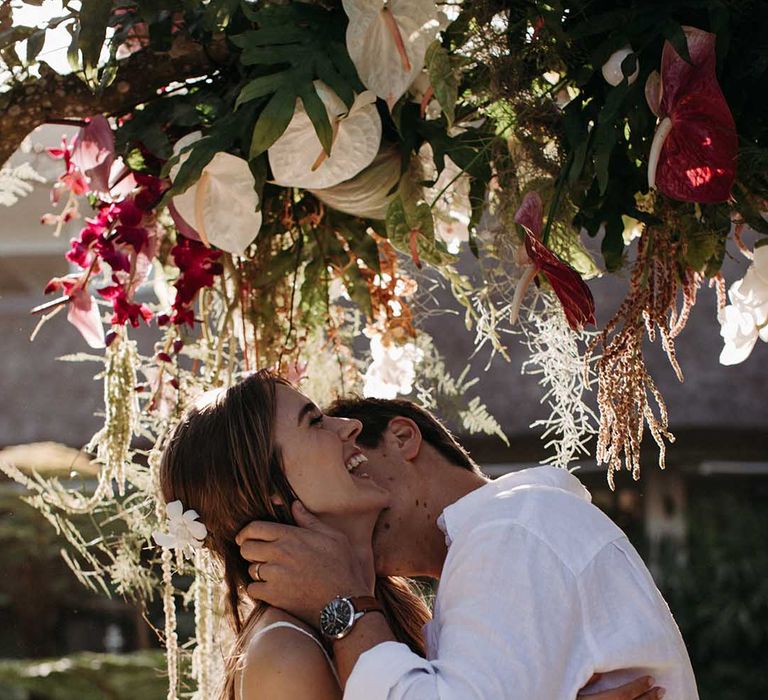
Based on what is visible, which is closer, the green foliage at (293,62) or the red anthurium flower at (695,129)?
the red anthurium flower at (695,129)

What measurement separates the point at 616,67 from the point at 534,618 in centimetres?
59

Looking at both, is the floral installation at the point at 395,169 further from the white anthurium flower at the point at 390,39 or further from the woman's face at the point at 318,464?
the woman's face at the point at 318,464

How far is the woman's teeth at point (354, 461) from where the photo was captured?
155cm

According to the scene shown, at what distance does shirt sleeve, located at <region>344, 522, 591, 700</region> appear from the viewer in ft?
3.75

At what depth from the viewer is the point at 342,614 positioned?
131 cm

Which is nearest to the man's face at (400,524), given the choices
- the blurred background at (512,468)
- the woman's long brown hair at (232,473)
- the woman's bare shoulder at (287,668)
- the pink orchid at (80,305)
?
the woman's long brown hair at (232,473)

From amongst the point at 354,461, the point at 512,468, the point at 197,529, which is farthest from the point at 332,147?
the point at 512,468

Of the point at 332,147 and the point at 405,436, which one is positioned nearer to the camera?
the point at 332,147

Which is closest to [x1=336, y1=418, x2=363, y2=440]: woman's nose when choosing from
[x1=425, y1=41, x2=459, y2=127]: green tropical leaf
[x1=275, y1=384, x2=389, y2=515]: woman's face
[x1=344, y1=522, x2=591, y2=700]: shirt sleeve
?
[x1=275, y1=384, x2=389, y2=515]: woman's face

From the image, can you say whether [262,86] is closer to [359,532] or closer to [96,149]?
[96,149]

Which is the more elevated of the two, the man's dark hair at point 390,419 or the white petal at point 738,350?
the white petal at point 738,350

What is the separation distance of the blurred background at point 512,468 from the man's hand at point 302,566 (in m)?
2.82

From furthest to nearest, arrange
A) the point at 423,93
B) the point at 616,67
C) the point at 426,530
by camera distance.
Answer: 1. the point at 426,530
2. the point at 423,93
3. the point at 616,67

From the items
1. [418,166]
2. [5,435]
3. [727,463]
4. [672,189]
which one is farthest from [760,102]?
[727,463]
